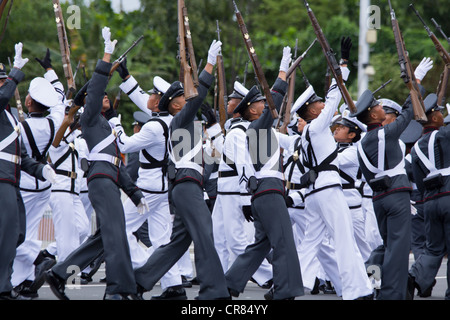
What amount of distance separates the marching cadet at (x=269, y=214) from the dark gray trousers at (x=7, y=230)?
6.42 ft

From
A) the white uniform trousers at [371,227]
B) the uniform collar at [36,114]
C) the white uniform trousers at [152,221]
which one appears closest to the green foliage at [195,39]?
the white uniform trousers at [371,227]

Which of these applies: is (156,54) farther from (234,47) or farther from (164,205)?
(164,205)

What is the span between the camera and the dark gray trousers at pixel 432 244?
814cm

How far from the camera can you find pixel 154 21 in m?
27.4

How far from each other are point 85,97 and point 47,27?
21923 millimetres

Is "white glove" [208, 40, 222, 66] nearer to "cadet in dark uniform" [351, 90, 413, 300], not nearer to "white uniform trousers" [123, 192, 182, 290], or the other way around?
"cadet in dark uniform" [351, 90, 413, 300]

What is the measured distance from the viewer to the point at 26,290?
26.7 ft

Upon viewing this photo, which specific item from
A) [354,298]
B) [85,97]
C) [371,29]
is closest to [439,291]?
[354,298]

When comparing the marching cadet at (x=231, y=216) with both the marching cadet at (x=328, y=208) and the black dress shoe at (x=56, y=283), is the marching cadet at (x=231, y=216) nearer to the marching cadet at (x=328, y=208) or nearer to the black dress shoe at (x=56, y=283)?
the marching cadet at (x=328, y=208)

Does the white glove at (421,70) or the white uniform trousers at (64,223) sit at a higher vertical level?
the white glove at (421,70)

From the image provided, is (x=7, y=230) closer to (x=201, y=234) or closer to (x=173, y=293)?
(x=201, y=234)

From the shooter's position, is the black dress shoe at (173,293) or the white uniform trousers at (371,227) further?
the white uniform trousers at (371,227)

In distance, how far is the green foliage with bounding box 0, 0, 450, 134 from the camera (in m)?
24.8

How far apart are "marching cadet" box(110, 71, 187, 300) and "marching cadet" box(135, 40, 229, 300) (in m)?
0.85
